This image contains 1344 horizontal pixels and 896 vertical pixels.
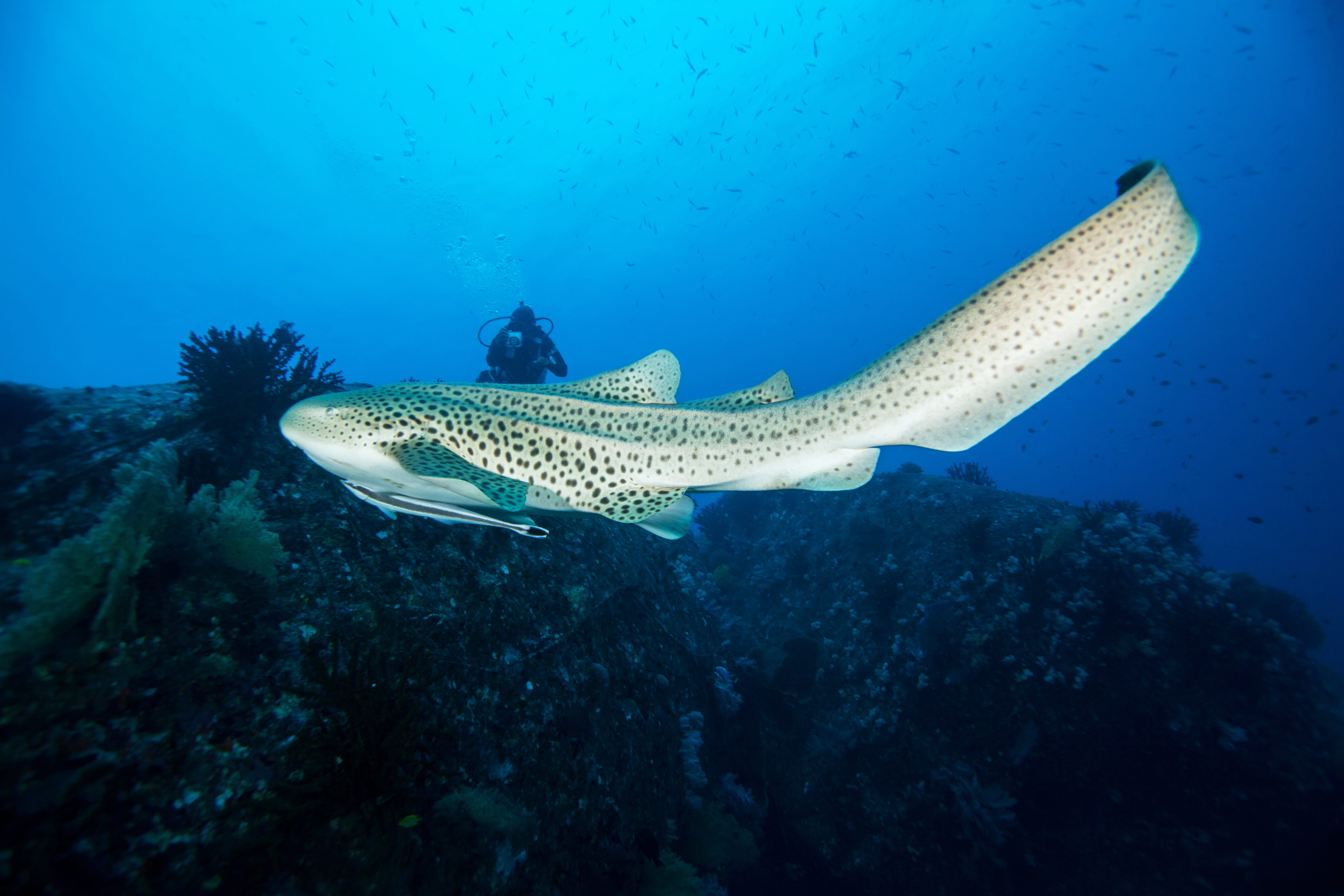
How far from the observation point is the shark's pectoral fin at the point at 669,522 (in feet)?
10.4

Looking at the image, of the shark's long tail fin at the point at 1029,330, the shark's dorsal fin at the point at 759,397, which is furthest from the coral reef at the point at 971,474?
the shark's long tail fin at the point at 1029,330

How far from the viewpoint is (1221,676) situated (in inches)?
227

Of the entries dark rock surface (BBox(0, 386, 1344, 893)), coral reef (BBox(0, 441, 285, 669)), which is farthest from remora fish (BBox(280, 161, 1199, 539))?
dark rock surface (BBox(0, 386, 1344, 893))

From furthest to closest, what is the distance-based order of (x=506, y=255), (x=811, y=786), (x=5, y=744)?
(x=506, y=255) < (x=811, y=786) < (x=5, y=744)

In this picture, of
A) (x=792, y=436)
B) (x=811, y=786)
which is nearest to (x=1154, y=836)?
(x=811, y=786)

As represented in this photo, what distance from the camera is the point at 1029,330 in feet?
7.38

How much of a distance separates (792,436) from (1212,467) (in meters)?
118

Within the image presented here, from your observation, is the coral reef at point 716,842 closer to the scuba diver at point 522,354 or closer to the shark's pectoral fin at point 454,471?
the shark's pectoral fin at point 454,471

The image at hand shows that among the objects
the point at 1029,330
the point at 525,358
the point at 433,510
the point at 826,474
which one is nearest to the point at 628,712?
the point at 433,510

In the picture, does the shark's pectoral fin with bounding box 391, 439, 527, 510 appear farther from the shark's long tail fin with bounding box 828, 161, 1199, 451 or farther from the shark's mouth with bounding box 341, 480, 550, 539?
the shark's long tail fin with bounding box 828, 161, 1199, 451

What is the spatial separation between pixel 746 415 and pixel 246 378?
5.07 meters

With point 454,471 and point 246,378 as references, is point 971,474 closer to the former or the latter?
point 454,471

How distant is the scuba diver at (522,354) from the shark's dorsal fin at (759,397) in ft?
27.4

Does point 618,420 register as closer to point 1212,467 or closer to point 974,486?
point 974,486
